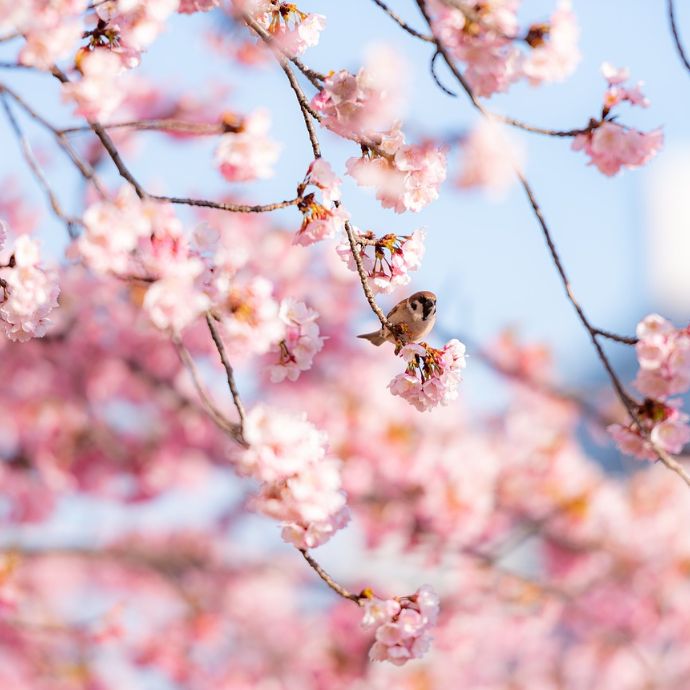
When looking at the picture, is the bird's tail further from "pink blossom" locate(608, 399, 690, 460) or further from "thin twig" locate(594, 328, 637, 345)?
"pink blossom" locate(608, 399, 690, 460)

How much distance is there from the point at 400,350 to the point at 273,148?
34.3 inches

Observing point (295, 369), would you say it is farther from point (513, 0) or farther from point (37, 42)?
point (513, 0)

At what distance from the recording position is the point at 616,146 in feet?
7.06

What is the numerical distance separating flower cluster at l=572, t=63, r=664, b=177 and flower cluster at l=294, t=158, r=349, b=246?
2.36 feet

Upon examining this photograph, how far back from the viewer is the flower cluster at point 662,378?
214 centimetres

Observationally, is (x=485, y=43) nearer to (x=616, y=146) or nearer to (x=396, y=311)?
(x=616, y=146)

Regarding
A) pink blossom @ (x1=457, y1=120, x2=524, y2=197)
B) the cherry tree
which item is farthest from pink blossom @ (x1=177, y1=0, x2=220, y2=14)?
pink blossom @ (x1=457, y1=120, x2=524, y2=197)

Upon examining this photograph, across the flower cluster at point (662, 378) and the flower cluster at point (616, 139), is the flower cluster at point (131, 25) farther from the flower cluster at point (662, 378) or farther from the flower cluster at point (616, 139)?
the flower cluster at point (662, 378)

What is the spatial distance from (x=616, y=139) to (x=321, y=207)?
819 mm

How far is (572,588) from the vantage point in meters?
5.71

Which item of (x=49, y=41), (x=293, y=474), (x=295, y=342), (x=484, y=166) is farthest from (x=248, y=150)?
(x=484, y=166)

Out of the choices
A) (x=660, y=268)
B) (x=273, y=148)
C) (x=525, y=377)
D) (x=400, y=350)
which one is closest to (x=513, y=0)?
(x=273, y=148)

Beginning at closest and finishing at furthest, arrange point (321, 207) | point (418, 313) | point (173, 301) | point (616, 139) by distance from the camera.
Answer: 1. point (173, 301)
2. point (321, 207)
3. point (418, 313)
4. point (616, 139)

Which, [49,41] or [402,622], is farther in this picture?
[402,622]
